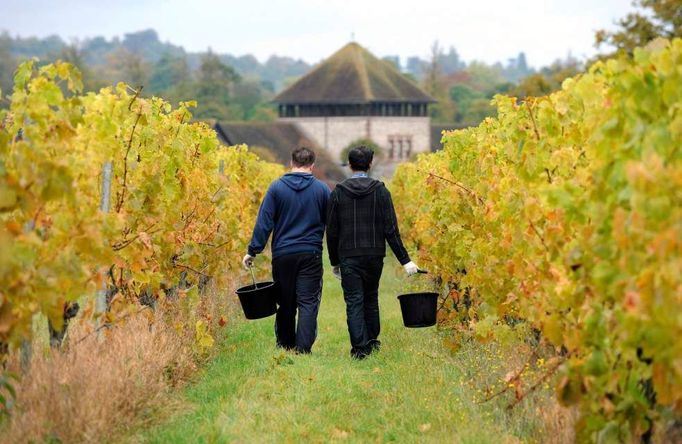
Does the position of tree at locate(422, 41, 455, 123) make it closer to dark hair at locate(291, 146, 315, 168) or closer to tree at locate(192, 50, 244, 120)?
tree at locate(192, 50, 244, 120)

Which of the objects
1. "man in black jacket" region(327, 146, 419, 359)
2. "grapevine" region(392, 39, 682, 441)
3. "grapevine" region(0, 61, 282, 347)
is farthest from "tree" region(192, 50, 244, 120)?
"grapevine" region(392, 39, 682, 441)

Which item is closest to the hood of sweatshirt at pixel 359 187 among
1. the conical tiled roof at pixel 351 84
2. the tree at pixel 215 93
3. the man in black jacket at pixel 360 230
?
the man in black jacket at pixel 360 230

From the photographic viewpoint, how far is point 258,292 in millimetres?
7918

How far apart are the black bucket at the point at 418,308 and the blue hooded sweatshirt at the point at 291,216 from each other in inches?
36.8

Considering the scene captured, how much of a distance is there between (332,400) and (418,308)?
143 cm

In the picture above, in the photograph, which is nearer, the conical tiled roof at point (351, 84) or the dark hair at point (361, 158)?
the dark hair at point (361, 158)

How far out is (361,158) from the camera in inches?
317

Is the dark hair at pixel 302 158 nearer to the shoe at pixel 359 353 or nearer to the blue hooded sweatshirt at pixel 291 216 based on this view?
the blue hooded sweatshirt at pixel 291 216

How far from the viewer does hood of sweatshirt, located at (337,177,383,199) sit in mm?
8039

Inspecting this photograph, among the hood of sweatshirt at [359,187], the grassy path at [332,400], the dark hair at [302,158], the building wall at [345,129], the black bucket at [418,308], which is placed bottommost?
the building wall at [345,129]

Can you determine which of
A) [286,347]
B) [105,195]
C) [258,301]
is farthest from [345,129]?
[105,195]

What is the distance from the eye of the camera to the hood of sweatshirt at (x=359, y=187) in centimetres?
804

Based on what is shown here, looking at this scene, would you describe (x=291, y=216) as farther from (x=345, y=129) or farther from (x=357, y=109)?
(x=357, y=109)

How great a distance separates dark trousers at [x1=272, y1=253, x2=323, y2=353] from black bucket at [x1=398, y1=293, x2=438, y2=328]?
79 cm
